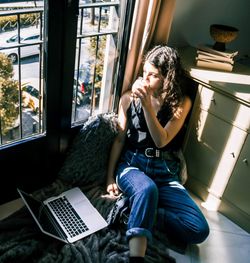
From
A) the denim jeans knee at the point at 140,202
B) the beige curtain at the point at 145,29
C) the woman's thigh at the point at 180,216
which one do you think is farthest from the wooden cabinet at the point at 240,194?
the beige curtain at the point at 145,29

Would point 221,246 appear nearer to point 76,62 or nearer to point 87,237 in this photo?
point 87,237

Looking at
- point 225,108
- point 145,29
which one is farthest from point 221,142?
point 145,29

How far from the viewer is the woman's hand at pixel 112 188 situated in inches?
71.8

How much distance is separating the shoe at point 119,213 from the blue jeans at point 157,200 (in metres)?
0.05

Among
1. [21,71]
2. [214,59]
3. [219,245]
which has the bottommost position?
[219,245]

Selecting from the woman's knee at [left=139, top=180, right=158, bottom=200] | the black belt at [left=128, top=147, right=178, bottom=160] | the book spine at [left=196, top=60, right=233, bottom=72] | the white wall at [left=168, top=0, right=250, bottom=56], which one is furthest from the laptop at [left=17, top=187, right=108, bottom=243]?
the white wall at [left=168, top=0, right=250, bottom=56]

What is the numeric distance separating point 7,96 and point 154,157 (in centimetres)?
76

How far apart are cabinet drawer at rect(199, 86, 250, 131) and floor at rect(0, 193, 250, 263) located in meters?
0.53

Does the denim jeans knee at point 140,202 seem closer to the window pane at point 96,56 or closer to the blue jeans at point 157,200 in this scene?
the blue jeans at point 157,200

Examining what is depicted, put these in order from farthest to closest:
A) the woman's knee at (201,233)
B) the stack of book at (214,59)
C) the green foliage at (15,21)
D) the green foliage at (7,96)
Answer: the stack of book at (214,59), the woman's knee at (201,233), the green foliage at (7,96), the green foliage at (15,21)

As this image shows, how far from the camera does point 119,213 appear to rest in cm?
169

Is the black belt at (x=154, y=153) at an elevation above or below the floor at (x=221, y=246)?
above

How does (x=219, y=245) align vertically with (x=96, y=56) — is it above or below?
below

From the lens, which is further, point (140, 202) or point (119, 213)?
point (119, 213)
